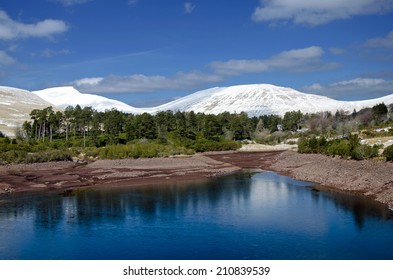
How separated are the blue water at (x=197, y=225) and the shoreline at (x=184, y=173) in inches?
114

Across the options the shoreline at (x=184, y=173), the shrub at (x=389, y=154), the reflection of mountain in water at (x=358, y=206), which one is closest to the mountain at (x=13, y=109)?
the shoreline at (x=184, y=173)

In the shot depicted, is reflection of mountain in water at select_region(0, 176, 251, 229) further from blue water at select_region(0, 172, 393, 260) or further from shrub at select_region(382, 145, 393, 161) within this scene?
shrub at select_region(382, 145, 393, 161)

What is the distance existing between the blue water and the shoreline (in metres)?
2.90

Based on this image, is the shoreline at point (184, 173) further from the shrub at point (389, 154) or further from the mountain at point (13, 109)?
the mountain at point (13, 109)

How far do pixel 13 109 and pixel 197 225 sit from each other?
12435 centimetres

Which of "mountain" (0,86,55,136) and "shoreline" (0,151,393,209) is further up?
"mountain" (0,86,55,136)

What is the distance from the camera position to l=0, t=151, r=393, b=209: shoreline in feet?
113

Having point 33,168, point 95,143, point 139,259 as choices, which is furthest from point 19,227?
point 95,143

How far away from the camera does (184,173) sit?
50000 millimetres

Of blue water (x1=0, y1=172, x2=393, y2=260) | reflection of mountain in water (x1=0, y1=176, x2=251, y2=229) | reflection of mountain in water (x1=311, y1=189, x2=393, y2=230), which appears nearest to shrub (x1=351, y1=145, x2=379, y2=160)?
blue water (x1=0, y1=172, x2=393, y2=260)

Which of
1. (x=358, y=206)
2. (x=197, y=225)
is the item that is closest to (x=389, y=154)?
(x=358, y=206)

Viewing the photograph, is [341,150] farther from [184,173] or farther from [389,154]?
[184,173]

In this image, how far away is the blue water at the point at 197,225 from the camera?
63.2ft

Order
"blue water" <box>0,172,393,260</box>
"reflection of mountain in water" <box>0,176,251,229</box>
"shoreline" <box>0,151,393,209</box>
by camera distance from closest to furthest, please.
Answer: "blue water" <box>0,172,393,260</box> → "reflection of mountain in water" <box>0,176,251,229</box> → "shoreline" <box>0,151,393,209</box>
